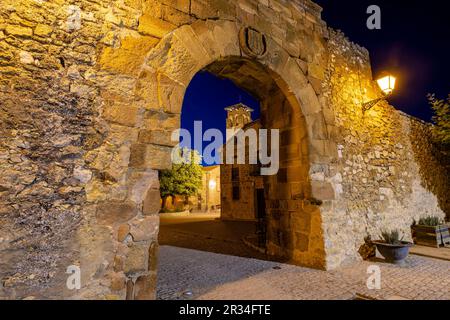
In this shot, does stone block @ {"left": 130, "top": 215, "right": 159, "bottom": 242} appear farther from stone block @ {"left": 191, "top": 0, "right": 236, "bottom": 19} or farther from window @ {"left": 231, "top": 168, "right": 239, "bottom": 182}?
window @ {"left": 231, "top": 168, "right": 239, "bottom": 182}

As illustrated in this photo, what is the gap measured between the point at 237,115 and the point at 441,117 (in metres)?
16.6

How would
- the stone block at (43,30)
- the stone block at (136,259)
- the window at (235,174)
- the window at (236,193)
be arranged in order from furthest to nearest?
1. the window at (235,174)
2. the window at (236,193)
3. the stone block at (136,259)
4. the stone block at (43,30)

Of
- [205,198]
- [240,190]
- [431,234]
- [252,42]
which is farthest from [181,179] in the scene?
[252,42]

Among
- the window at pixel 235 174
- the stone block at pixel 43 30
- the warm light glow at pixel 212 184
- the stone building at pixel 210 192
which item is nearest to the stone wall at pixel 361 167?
the stone block at pixel 43 30

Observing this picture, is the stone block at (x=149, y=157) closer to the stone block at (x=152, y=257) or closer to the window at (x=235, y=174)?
the stone block at (x=152, y=257)

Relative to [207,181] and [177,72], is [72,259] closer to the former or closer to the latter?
[177,72]

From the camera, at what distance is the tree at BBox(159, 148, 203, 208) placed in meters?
21.2

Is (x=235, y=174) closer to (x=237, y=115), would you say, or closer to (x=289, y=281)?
(x=237, y=115)

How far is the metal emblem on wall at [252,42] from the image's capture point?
134 inches

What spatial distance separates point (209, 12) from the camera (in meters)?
3.19

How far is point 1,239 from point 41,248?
255 mm

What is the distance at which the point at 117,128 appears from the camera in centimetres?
236

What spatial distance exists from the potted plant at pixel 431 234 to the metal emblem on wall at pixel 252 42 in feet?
17.0

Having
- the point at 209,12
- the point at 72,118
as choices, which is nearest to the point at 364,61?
the point at 209,12
